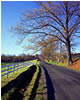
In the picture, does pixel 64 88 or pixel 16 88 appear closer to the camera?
pixel 16 88

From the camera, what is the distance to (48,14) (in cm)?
2267

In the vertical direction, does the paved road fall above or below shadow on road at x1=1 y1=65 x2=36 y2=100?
below

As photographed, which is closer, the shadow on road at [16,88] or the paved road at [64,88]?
the shadow on road at [16,88]

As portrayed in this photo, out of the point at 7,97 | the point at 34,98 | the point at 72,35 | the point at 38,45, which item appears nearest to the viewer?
the point at 7,97

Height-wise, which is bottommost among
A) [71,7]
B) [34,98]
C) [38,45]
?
[34,98]

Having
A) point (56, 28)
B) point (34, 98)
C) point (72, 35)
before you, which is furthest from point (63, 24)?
point (34, 98)

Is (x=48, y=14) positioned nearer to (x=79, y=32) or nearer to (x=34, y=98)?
(x=79, y=32)

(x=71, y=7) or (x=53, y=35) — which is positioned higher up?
(x=71, y=7)

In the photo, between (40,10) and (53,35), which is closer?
(40,10)

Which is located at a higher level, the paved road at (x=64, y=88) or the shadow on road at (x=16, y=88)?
the shadow on road at (x=16, y=88)

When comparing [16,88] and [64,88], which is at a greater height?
[16,88]

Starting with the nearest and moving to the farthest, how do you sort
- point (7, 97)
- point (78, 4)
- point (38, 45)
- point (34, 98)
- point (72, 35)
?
point (7, 97) < point (34, 98) < point (78, 4) < point (38, 45) < point (72, 35)

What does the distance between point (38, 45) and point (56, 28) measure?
5045mm

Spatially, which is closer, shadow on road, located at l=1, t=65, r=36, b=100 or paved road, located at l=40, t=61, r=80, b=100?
shadow on road, located at l=1, t=65, r=36, b=100
